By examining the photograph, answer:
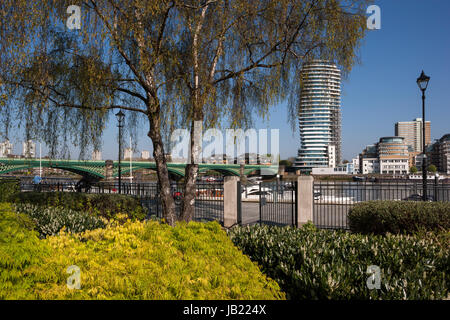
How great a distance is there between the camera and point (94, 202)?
395 inches

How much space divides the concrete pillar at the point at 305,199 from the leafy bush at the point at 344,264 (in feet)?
17.6

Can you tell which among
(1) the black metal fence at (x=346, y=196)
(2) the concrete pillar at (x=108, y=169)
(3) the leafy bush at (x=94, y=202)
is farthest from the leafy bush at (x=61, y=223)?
(2) the concrete pillar at (x=108, y=169)

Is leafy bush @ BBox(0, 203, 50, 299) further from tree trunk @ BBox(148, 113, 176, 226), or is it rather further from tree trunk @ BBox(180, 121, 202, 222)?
tree trunk @ BBox(180, 121, 202, 222)

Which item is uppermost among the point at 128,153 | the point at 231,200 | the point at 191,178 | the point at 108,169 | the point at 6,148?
the point at 6,148

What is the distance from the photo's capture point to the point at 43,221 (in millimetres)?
6078

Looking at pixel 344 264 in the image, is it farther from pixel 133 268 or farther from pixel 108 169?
pixel 108 169

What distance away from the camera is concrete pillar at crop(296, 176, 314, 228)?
9957 mm

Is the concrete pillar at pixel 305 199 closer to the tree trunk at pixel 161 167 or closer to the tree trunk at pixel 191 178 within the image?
the tree trunk at pixel 191 178

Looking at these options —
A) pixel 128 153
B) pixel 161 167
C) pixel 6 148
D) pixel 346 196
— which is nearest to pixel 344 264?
pixel 161 167

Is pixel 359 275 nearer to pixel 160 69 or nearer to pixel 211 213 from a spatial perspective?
pixel 160 69

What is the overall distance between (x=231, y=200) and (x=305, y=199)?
9.13 ft

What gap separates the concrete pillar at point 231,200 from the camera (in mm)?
11016

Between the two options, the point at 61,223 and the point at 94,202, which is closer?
the point at 61,223
